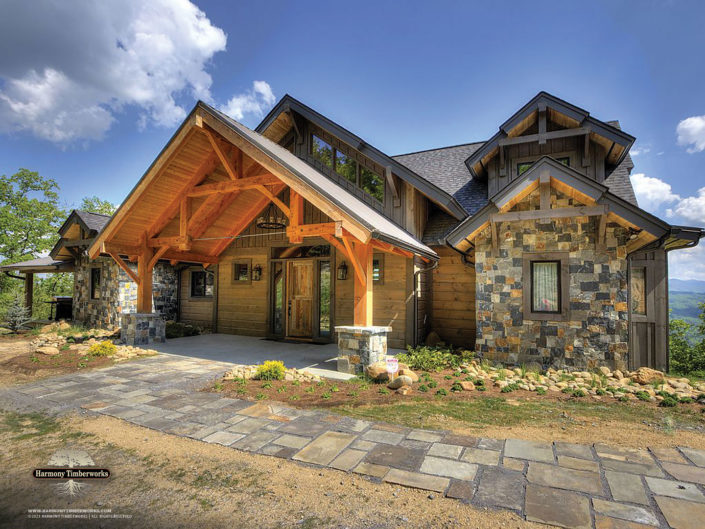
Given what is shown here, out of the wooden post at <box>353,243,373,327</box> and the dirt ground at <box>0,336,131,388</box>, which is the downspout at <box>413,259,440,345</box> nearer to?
the wooden post at <box>353,243,373,327</box>

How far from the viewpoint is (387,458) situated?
3.26 m

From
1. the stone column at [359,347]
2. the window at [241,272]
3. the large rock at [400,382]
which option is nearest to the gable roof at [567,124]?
the stone column at [359,347]

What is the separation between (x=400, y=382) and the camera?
18.5 feet

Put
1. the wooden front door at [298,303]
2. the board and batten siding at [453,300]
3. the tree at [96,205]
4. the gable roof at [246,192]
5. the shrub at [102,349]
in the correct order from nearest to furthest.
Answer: the gable roof at [246,192], the shrub at [102,349], the board and batten siding at [453,300], the wooden front door at [298,303], the tree at [96,205]

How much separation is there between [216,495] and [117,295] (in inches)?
470

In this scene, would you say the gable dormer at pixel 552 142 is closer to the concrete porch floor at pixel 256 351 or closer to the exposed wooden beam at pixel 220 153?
the concrete porch floor at pixel 256 351

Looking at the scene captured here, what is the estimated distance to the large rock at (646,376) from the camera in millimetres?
5812

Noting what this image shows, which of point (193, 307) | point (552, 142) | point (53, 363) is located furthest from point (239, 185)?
point (552, 142)

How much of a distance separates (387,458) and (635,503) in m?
1.84

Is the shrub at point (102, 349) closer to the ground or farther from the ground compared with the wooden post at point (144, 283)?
closer to the ground

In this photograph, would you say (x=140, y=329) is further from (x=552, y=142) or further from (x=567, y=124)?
(x=567, y=124)

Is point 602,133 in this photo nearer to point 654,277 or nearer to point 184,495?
point 654,277

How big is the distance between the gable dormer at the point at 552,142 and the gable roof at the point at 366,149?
4.43 feet

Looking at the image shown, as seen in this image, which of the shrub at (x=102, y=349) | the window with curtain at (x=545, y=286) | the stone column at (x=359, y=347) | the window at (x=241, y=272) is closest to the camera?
the stone column at (x=359, y=347)
